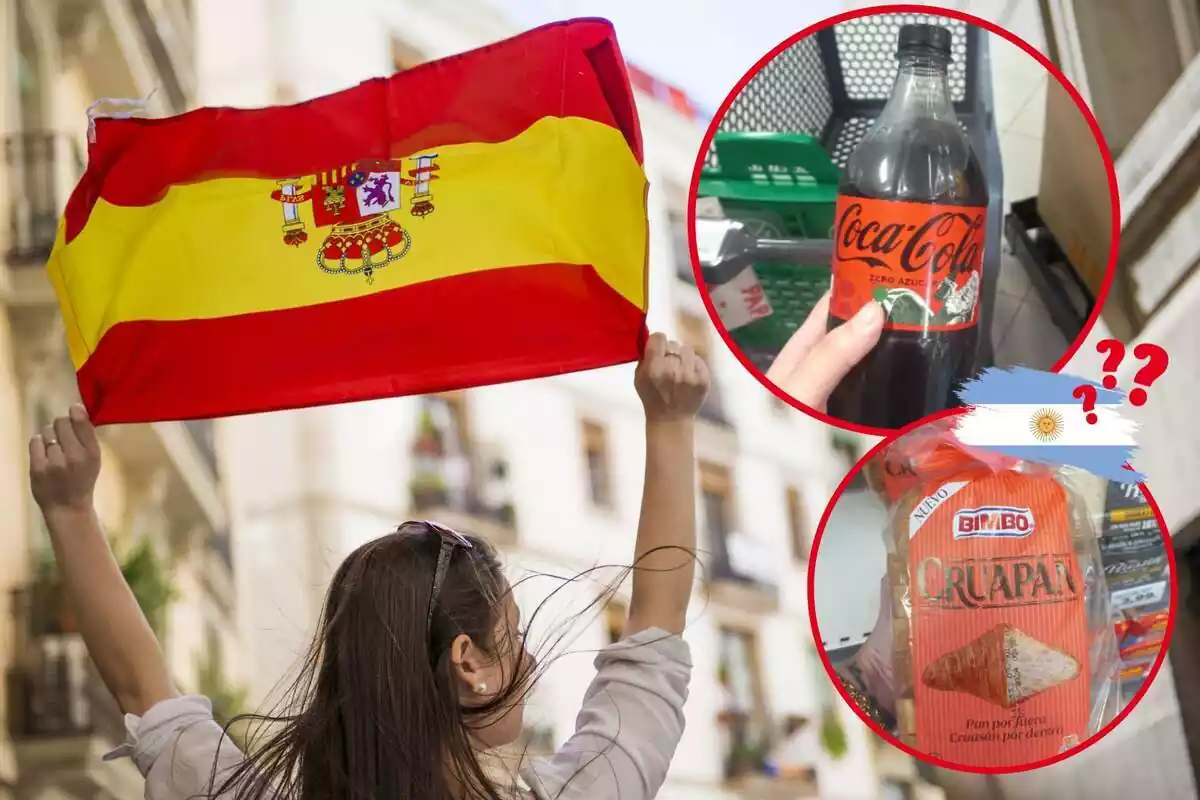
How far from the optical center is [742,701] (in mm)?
Answer: 2594

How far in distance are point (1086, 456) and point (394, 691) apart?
1.10 meters

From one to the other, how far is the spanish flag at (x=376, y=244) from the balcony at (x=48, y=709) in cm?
104

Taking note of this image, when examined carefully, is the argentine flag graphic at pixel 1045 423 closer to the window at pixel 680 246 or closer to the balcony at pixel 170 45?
the window at pixel 680 246

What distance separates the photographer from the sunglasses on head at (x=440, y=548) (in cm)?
123

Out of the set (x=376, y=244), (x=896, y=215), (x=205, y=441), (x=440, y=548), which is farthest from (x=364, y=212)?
(x=205, y=441)

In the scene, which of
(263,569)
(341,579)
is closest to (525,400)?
(263,569)

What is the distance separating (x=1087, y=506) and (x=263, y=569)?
4.38 ft

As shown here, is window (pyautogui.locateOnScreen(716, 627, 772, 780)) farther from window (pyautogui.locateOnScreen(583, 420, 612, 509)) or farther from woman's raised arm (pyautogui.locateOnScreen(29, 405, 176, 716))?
woman's raised arm (pyautogui.locateOnScreen(29, 405, 176, 716))

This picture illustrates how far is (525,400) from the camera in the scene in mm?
2709

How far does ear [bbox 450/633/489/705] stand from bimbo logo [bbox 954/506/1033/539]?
2.86 feet

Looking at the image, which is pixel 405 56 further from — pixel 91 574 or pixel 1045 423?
pixel 91 574

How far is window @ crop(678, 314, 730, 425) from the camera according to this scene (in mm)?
2543

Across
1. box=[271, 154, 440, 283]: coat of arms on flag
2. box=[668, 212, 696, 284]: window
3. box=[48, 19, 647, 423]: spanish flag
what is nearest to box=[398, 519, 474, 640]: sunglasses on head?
box=[48, 19, 647, 423]: spanish flag

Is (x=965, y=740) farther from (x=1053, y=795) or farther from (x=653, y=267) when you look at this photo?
(x=653, y=267)
